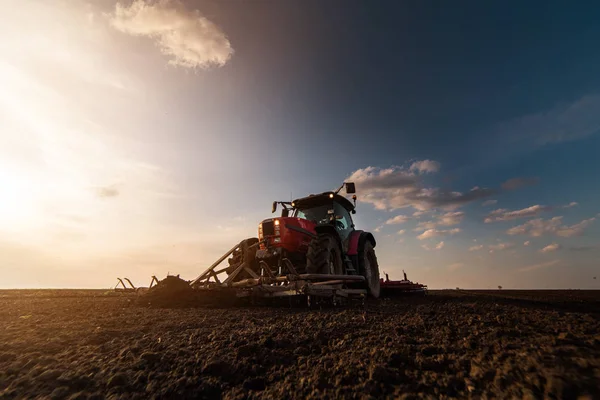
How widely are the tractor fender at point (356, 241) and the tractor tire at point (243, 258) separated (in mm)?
2602

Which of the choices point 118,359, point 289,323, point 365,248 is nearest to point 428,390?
point 289,323

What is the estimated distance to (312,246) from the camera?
247 inches

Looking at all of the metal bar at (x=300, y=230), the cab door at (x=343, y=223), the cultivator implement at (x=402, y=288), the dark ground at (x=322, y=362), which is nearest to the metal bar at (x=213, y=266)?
the metal bar at (x=300, y=230)

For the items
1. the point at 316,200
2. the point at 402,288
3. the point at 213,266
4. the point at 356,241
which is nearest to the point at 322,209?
the point at 316,200

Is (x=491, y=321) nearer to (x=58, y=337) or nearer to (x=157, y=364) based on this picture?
(x=157, y=364)

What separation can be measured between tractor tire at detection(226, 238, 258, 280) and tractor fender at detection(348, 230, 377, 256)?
260 cm

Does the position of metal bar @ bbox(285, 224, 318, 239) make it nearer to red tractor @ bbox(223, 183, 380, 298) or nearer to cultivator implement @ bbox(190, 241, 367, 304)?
red tractor @ bbox(223, 183, 380, 298)

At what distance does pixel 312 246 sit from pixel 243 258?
190cm

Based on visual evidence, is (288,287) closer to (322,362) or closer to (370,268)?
(322,362)

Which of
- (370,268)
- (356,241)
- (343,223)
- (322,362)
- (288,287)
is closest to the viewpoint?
(322,362)

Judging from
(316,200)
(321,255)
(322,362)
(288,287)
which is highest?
(316,200)

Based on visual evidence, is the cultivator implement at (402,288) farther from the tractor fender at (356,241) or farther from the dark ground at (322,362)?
the dark ground at (322,362)

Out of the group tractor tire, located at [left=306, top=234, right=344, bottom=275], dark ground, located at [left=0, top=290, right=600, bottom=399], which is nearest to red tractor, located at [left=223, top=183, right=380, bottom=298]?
tractor tire, located at [left=306, top=234, right=344, bottom=275]

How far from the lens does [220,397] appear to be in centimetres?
165
